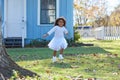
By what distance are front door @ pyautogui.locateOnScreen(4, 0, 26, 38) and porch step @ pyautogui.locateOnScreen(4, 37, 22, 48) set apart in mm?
437

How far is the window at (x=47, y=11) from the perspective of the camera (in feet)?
65.2

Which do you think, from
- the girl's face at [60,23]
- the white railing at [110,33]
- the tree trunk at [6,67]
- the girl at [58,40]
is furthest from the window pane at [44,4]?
the tree trunk at [6,67]

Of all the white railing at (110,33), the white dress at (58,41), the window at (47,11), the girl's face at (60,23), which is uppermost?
the window at (47,11)

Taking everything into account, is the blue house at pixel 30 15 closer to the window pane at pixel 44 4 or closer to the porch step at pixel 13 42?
the window pane at pixel 44 4

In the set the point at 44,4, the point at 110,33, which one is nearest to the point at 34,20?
the point at 44,4

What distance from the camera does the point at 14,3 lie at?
20.0 meters

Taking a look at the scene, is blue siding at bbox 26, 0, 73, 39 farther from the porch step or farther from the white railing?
the white railing

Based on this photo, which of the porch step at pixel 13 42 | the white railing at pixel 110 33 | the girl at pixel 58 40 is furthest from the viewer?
the white railing at pixel 110 33

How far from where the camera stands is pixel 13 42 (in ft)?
63.0

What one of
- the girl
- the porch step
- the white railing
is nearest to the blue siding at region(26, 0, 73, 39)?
the porch step

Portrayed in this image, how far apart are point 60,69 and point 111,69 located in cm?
125

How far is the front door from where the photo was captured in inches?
776

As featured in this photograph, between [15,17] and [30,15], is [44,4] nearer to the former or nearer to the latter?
[30,15]

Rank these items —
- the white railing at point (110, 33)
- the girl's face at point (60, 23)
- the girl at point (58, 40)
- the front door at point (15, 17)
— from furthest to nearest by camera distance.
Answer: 1. the white railing at point (110, 33)
2. the front door at point (15, 17)
3. the girl at point (58, 40)
4. the girl's face at point (60, 23)
